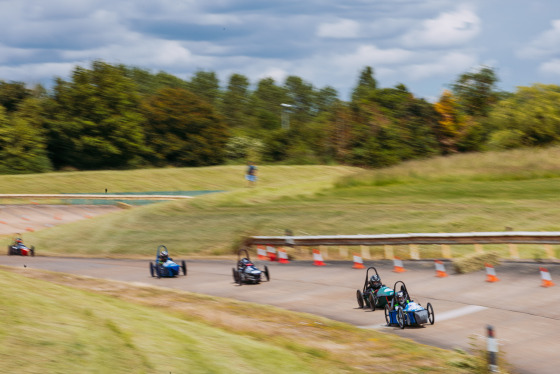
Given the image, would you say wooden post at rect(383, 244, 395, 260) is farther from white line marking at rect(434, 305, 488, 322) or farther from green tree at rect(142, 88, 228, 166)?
green tree at rect(142, 88, 228, 166)

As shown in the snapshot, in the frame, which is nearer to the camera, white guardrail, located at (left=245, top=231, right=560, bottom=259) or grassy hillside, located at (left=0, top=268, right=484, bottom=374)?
grassy hillside, located at (left=0, top=268, right=484, bottom=374)

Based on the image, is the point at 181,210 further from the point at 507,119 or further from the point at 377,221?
the point at 507,119

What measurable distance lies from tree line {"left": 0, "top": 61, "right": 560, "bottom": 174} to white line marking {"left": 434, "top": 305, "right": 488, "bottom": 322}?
68917 mm

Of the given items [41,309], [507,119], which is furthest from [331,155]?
[41,309]

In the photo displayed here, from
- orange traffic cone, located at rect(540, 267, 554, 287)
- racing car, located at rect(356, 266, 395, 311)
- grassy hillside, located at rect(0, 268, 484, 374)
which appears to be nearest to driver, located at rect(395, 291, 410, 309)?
grassy hillside, located at rect(0, 268, 484, 374)

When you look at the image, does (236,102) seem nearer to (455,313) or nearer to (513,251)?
(513,251)

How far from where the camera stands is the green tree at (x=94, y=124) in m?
94.4

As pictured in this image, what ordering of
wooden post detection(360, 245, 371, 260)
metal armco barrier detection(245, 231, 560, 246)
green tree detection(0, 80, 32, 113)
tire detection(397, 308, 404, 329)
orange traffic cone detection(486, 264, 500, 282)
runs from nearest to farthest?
tire detection(397, 308, 404, 329), orange traffic cone detection(486, 264, 500, 282), metal armco barrier detection(245, 231, 560, 246), wooden post detection(360, 245, 371, 260), green tree detection(0, 80, 32, 113)

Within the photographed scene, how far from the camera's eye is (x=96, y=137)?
94.8 meters

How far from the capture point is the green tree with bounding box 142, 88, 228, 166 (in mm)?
102000

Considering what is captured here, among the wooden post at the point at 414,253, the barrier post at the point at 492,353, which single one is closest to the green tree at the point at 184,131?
the wooden post at the point at 414,253

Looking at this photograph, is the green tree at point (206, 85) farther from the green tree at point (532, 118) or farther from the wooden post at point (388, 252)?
the wooden post at point (388, 252)

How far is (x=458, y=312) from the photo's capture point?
51.2 feet

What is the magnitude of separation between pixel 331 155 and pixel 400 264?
263 ft
